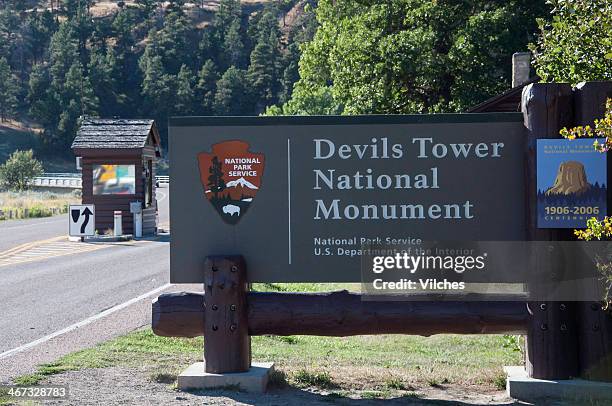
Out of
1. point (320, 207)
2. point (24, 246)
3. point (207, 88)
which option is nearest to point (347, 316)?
point (320, 207)

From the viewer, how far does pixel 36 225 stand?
3691cm

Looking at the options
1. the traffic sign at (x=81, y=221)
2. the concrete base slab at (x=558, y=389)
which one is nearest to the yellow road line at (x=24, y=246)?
the traffic sign at (x=81, y=221)

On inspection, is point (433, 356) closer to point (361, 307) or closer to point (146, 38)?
point (361, 307)

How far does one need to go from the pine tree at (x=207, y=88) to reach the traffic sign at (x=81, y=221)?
94.1 metres

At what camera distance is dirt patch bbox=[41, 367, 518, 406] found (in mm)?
7547

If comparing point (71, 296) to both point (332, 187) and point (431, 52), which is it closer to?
point (332, 187)

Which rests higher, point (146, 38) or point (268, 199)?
point (146, 38)

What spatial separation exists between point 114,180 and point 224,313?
23.0m

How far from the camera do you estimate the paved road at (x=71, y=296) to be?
10.7 meters

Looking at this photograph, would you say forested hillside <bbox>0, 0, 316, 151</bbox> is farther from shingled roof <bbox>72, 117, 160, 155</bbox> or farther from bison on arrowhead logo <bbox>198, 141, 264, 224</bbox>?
bison on arrowhead logo <bbox>198, 141, 264, 224</bbox>

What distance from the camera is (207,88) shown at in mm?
124500

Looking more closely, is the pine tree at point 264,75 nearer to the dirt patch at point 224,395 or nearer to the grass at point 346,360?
the grass at point 346,360

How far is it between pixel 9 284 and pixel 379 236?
34.1ft

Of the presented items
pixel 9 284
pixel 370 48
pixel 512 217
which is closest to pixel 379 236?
pixel 512 217
